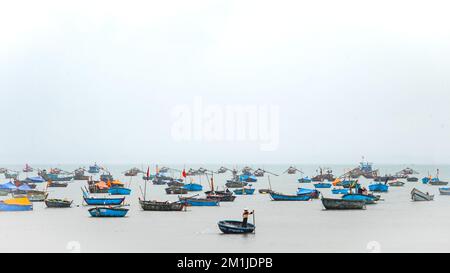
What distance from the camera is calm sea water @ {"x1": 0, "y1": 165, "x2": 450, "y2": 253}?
26.6 meters

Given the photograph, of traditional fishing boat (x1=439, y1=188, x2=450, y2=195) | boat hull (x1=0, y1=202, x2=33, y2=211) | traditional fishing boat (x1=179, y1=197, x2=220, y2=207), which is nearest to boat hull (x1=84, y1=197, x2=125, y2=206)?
boat hull (x1=0, y1=202, x2=33, y2=211)

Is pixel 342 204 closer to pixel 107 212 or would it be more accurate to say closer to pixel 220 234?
pixel 220 234

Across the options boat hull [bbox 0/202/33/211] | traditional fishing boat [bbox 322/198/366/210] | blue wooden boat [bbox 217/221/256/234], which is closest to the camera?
blue wooden boat [bbox 217/221/256/234]

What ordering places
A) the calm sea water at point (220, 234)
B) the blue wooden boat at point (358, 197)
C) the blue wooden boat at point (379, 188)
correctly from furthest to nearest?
the blue wooden boat at point (379, 188)
the blue wooden boat at point (358, 197)
the calm sea water at point (220, 234)

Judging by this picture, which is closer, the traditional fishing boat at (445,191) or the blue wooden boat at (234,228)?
the blue wooden boat at (234,228)

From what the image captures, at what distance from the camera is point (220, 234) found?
3045 centimetres

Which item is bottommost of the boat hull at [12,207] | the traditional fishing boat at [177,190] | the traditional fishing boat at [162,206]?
the traditional fishing boat at [177,190]

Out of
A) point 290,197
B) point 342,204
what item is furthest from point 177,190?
point 342,204

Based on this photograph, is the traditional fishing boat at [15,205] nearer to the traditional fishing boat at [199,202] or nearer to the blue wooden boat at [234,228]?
the traditional fishing boat at [199,202]

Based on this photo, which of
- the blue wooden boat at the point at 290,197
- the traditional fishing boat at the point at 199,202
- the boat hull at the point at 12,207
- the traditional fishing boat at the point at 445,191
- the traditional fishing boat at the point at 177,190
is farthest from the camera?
the traditional fishing boat at the point at 177,190

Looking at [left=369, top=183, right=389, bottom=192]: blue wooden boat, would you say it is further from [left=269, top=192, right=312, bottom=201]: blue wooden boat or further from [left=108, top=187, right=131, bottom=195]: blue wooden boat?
[left=108, top=187, right=131, bottom=195]: blue wooden boat

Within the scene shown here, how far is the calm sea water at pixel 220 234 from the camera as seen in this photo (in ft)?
87.3

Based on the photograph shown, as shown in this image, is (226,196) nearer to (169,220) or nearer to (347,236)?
(169,220)

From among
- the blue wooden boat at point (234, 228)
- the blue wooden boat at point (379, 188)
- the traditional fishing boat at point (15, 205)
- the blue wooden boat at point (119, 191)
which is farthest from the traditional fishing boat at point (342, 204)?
the blue wooden boat at point (119, 191)
